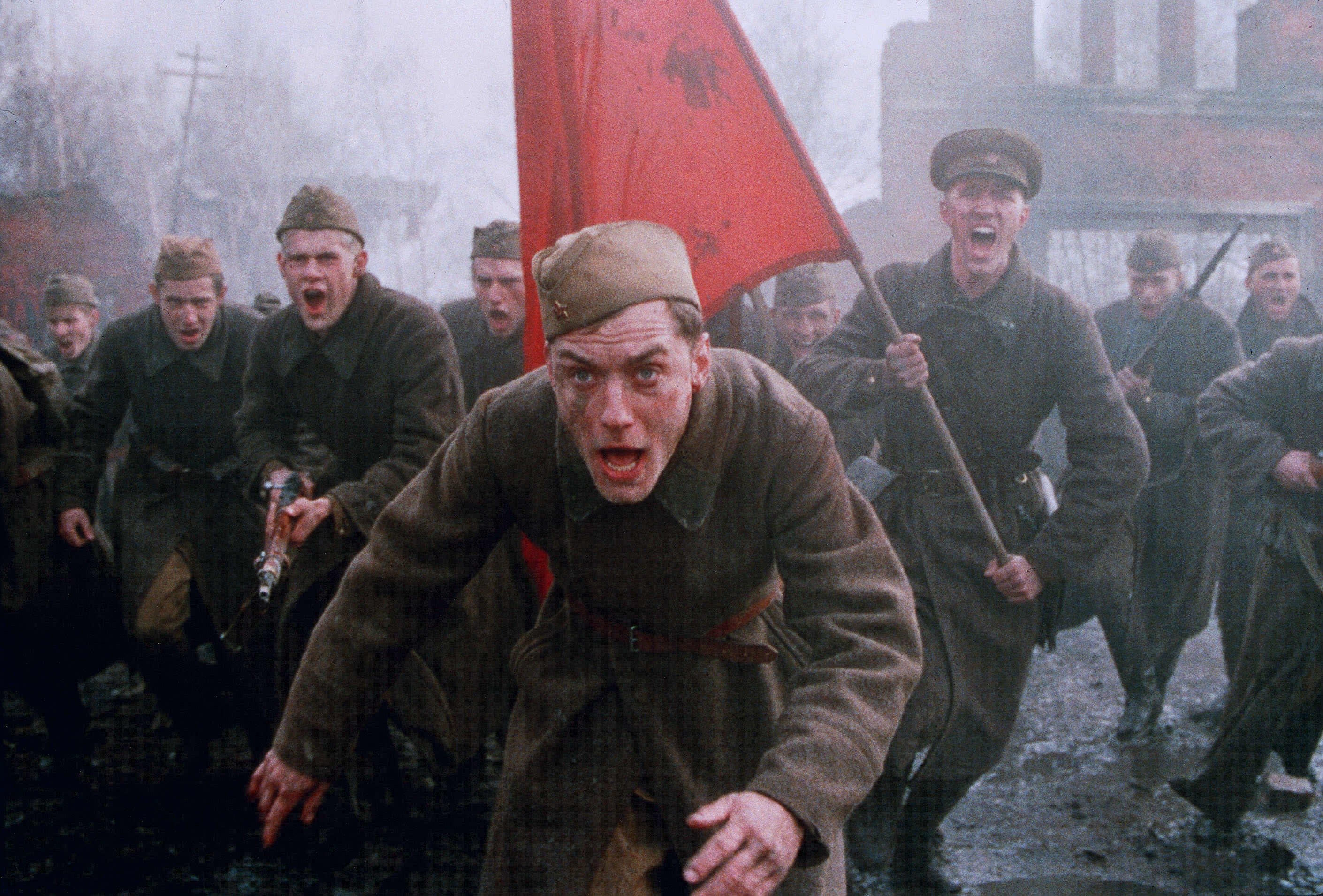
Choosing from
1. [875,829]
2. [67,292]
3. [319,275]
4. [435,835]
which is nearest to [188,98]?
[67,292]

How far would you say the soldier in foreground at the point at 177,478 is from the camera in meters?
5.11

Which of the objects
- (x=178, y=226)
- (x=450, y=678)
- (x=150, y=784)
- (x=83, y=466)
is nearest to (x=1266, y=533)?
(x=450, y=678)

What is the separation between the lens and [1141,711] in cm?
575

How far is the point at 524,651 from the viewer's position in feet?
8.41

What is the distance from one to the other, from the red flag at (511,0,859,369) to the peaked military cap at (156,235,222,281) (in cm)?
194

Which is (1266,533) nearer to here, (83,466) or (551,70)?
(551,70)

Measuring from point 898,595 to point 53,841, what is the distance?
3.68m

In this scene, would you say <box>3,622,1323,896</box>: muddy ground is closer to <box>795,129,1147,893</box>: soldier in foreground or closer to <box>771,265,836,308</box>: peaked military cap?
<box>795,129,1147,893</box>: soldier in foreground

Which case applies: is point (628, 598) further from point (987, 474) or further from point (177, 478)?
point (177, 478)

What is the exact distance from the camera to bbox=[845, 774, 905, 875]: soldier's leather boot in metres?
4.08

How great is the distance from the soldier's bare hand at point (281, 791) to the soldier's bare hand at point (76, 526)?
352 centimetres

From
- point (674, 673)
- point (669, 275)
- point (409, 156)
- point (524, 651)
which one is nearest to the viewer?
point (669, 275)

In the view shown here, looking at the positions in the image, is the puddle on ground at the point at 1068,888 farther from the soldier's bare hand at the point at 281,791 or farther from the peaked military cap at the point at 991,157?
the soldier's bare hand at the point at 281,791

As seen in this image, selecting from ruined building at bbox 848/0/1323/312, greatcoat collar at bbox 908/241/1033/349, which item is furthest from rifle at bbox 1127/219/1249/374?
ruined building at bbox 848/0/1323/312
